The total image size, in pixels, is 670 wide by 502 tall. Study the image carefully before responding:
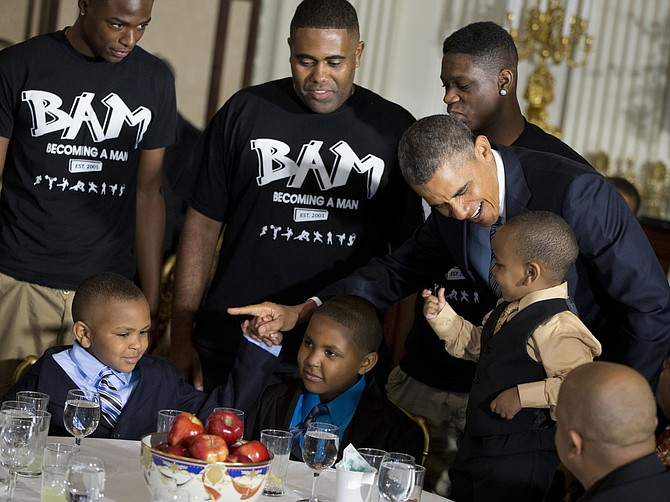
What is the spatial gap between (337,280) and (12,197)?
3.63 feet

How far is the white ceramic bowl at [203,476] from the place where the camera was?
1.99 m

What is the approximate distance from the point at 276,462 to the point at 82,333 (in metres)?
1.05

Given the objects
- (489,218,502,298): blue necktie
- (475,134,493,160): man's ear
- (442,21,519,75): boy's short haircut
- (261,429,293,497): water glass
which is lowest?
(261,429,293,497): water glass

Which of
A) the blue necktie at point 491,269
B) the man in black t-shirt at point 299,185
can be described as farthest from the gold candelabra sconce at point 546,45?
the blue necktie at point 491,269

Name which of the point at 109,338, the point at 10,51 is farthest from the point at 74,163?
the point at 109,338

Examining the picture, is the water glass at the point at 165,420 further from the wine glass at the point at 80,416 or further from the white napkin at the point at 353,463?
the white napkin at the point at 353,463

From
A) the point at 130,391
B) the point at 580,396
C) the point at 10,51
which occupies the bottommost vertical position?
the point at 130,391

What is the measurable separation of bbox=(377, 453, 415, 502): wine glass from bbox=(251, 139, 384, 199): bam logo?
132cm

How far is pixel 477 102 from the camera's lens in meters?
3.29

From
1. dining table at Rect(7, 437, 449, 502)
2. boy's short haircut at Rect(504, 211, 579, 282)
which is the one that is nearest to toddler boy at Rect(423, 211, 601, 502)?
boy's short haircut at Rect(504, 211, 579, 282)

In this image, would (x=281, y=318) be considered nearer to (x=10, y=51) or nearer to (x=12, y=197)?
(x=12, y=197)

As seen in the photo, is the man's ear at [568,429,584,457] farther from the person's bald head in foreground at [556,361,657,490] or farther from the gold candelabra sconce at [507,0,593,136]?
the gold candelabra sconce at [507,0,593,136]

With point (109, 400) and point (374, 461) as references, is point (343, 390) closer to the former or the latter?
point (109, 400)

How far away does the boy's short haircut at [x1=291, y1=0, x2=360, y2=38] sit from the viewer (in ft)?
10.7
